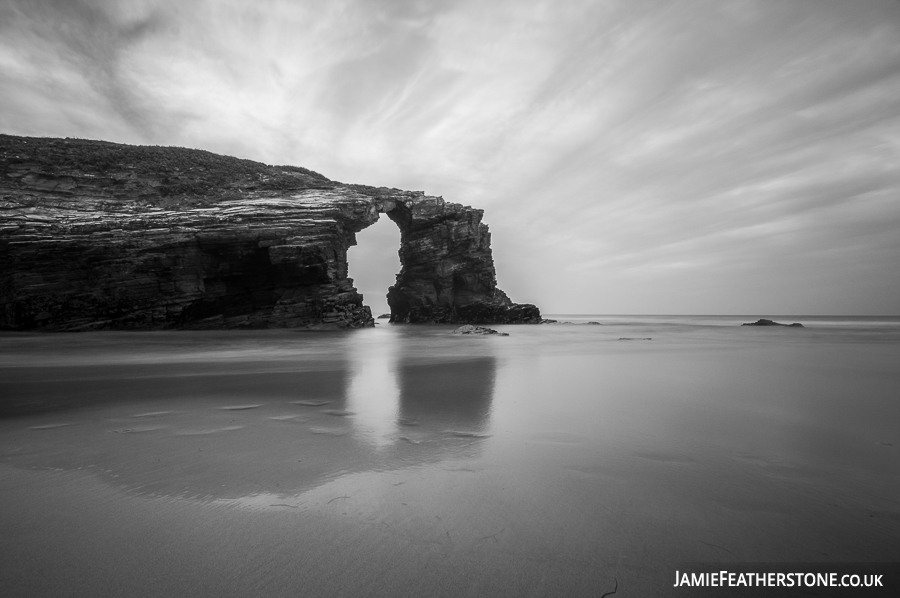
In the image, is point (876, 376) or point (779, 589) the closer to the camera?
point (779, 589)

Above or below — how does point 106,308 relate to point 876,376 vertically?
above

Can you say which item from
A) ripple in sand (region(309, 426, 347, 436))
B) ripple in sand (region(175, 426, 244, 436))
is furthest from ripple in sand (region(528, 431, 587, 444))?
ripple in sand (region(175, 426, 244, 436))

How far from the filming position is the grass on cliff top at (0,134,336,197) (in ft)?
77.0

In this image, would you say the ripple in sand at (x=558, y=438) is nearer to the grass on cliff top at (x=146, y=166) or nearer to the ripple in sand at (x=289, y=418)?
the ripple in sand at (x=289, y=418)

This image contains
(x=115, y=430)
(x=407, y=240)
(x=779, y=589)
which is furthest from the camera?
(x=407, y=240)

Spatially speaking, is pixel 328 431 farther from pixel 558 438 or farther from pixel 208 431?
pixel 558 438

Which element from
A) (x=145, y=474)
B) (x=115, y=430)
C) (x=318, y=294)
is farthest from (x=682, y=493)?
(x=318, y=294)

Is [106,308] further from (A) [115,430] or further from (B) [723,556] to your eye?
(B) [723,556]

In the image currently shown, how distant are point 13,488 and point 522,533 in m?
3.26

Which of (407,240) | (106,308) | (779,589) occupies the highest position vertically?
(407,240)

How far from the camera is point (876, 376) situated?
23.2ft

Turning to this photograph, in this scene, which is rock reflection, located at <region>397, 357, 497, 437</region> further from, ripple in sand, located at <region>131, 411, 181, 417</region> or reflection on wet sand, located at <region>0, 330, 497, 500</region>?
ripple in sand, located at <region>131, 411, 181, 417</region>

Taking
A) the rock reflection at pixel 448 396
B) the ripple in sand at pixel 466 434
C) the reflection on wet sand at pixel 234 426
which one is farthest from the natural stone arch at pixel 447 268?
the ripple in sand at pixel 466 434

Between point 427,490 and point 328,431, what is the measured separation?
1657 mm
